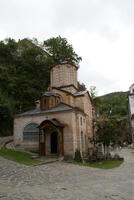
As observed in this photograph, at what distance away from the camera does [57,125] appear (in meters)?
22.9

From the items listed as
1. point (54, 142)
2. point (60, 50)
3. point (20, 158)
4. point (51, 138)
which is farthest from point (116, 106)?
point (20, 158)

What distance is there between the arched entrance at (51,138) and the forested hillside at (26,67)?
11.7 m

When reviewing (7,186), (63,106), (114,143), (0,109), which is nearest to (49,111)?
(63,106)

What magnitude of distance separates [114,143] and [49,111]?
8.47 m

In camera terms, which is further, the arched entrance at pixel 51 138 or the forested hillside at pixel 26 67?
the forested hillside at pixel 26 67

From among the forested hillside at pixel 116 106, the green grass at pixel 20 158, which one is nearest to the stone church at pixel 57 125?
the green grass at pixel 20 158

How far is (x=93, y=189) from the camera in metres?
9.37

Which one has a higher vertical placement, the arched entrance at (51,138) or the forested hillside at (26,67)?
the forested hillside at (26,67)

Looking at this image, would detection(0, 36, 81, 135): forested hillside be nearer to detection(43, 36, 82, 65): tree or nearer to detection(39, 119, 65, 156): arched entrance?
detection(43, 36, 82, 65): tree

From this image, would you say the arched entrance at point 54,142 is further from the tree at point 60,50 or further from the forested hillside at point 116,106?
the forested hillside at point 116,106

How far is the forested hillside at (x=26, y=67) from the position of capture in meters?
38.5

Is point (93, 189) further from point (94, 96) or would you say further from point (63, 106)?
point (94, 96)

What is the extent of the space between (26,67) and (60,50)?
8052mm

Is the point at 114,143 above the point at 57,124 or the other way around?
the other way around
